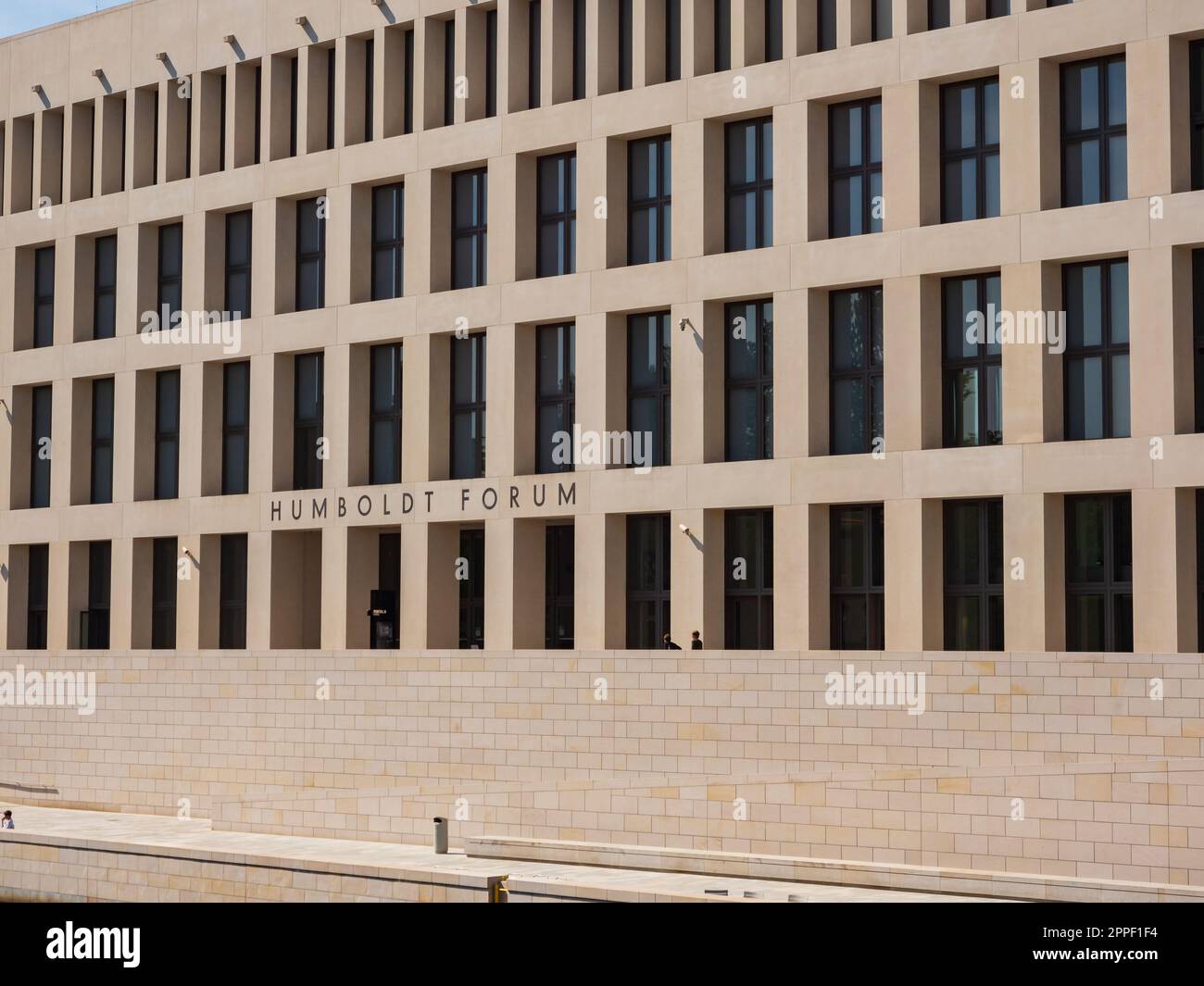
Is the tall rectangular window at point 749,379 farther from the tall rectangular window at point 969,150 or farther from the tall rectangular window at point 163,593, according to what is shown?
the tall rectangular window at point 163,593

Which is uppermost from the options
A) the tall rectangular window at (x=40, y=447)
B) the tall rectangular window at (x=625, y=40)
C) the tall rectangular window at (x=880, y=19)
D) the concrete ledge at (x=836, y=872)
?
the tall rectangular window at (x=625, y=40)

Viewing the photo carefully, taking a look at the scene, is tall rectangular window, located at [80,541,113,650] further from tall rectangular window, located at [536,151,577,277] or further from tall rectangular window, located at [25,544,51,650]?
tall rectangular window, located at [536,151,577,277]

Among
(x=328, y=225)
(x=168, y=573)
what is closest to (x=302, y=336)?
(x=328, y=225)

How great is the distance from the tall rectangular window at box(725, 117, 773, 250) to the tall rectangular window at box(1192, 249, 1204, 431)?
796cm

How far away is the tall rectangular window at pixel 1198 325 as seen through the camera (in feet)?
94.6

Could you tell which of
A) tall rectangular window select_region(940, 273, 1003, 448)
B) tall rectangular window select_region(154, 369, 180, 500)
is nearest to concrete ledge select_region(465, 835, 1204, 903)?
tall rectangular window select_region(940, 273, 1003, 448)

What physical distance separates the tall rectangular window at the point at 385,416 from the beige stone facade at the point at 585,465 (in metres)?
0.23

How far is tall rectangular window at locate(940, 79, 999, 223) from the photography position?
31.0 m

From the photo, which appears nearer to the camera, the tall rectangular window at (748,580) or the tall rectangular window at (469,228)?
the tall rectangular window at (748,580)

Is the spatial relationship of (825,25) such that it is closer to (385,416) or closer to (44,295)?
(385,416)

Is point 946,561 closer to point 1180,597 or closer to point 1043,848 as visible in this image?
point 1180,597

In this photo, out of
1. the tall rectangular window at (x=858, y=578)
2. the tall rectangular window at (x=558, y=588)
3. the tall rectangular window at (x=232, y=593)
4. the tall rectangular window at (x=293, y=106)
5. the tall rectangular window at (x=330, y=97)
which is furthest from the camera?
the tall rectangular window at (x=293, y=106)

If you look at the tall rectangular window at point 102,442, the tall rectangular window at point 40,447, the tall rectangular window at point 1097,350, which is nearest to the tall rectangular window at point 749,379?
the tall rectangular window at point 1097,350

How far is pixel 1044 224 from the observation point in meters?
29.6
